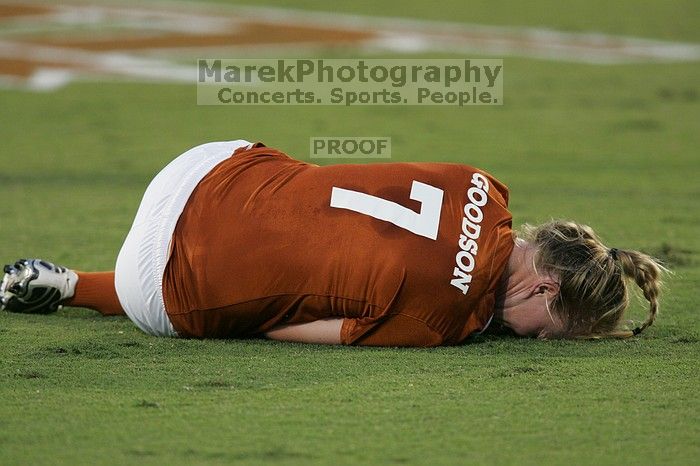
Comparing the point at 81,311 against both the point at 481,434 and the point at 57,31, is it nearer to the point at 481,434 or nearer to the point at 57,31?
the point at 481,434

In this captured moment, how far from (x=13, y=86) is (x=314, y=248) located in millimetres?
8172

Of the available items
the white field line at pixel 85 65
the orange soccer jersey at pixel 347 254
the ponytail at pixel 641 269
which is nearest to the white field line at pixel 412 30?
the white field line at pixel 85 65

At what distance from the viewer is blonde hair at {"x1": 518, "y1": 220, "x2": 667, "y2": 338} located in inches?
154

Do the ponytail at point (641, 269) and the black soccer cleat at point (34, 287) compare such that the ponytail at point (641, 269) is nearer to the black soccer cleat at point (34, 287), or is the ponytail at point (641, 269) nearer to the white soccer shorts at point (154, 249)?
the white soccer shorts at point (154, 249)

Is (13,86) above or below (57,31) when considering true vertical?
below

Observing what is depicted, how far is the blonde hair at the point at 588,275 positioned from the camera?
3918 millimetres

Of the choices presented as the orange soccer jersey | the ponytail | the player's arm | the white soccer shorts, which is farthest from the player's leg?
the ponytail

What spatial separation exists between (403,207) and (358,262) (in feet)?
0.84

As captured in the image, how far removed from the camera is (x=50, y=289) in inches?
174

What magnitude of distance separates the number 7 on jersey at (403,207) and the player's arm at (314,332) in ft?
1.20

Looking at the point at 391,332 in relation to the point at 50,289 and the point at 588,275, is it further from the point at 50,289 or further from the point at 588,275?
the point at 50,289

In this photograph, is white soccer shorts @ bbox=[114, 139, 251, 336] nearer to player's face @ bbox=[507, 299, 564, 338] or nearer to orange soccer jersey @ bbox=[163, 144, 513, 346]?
orange soccer jersey @ bbox=[163, 144, 513, 346]

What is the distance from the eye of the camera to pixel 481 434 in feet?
10.2

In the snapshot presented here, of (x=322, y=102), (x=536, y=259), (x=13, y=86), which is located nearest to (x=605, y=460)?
(x=536, y=259)
